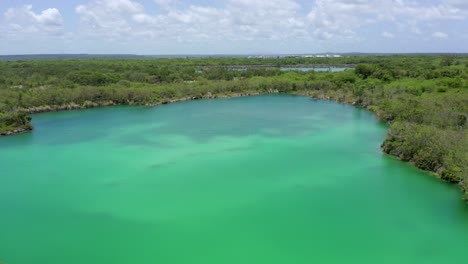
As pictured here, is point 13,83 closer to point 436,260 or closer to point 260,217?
point 260,217

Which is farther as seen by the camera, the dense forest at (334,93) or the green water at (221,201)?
the dense forest at (334,93)

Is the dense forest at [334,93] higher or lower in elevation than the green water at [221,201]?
higher

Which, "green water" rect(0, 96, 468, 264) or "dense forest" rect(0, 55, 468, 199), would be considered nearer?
"green water" rect(0, 96, 468, 264)

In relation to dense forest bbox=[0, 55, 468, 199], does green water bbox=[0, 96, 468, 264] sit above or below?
below

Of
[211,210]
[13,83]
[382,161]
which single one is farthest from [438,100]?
[13,83]
